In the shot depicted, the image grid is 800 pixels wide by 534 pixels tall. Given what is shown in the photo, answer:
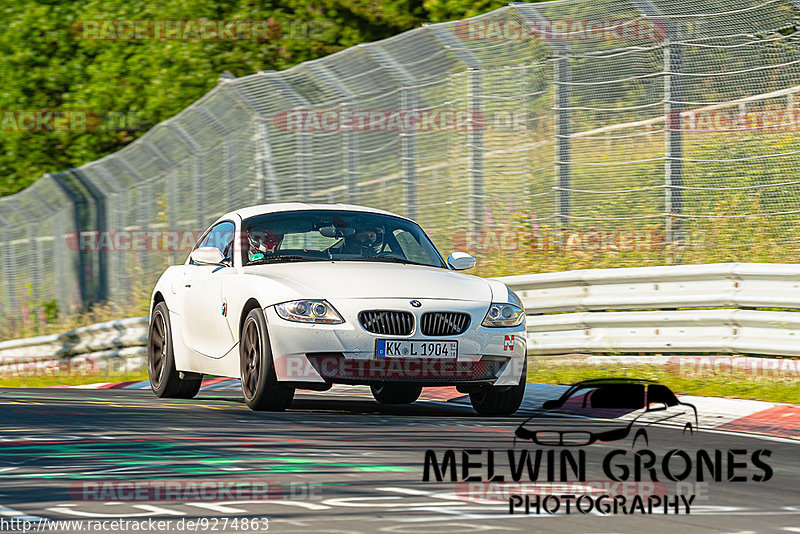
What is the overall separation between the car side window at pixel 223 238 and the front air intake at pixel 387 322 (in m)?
1.77

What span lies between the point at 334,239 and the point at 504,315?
1.68m

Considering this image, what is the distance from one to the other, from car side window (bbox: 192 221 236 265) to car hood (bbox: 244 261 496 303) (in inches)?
26.8

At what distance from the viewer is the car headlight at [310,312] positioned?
9.58 meters

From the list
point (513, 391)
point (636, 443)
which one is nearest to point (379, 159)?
point (513, 391)

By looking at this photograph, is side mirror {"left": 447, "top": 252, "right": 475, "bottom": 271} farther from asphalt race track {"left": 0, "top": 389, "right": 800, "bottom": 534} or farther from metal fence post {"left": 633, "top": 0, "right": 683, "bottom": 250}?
metal fence post {"left": 633, "top": 0, "right": 683, "bottom": 250}

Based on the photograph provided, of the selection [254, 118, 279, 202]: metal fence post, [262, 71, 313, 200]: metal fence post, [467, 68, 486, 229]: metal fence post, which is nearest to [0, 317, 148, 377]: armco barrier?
[254, 118, 279, 202]: metal fence post

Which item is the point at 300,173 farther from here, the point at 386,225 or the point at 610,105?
the point at 386,225

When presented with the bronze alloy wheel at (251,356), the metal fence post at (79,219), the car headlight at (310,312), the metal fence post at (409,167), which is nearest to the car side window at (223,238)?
the bronze alloy wheel at (251,356)

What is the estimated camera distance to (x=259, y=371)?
9.83 metres

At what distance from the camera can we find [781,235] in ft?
45.2

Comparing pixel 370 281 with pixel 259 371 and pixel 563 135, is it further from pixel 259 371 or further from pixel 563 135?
pixel 563 135

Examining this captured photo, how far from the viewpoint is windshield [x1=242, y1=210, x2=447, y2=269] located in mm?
10797

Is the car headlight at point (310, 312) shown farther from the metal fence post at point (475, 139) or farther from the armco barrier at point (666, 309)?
the metal fence post at point (475, 139)

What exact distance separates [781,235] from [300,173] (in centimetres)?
672
